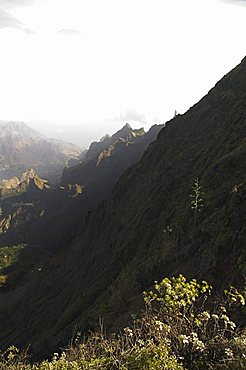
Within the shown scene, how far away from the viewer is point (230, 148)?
46.2 m

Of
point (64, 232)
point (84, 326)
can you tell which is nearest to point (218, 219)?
point (84, 326)

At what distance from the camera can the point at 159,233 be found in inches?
1775

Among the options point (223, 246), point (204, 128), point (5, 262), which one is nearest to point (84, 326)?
point (223, 246)

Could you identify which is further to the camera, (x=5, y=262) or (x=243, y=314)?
(x=5, y=262)

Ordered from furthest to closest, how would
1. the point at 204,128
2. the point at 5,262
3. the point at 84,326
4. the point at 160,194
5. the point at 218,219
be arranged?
the point at 5,262 → the point at 204,128 → the point at 160,194 → the point at 84,326 → the point at 218,219

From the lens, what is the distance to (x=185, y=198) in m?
46.0

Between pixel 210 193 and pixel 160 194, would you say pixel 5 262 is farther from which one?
pixel 210 193

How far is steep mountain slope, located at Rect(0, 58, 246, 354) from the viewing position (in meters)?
30.8

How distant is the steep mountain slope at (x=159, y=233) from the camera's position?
30797mm

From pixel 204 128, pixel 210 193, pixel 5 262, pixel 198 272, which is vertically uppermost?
pixel 204 128

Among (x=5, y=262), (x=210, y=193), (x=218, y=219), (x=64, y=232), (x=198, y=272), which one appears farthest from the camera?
(x=64, y=232)

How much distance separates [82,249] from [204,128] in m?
40.5

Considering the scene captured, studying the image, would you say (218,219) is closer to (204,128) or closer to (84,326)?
(84,326)

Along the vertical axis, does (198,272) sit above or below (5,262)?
above
